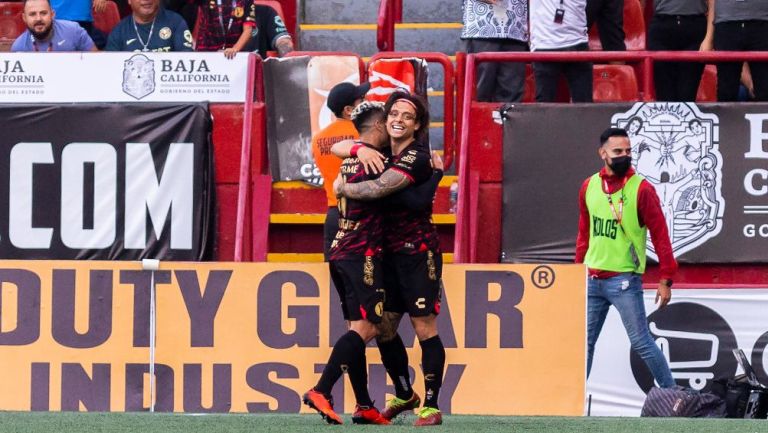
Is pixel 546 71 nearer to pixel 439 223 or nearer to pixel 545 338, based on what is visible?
pixel 439 223

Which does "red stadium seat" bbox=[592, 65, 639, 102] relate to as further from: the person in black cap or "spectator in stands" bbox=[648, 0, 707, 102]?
the person in black cap

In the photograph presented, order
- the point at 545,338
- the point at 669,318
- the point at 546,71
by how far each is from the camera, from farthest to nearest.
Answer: the point at 546,71 < the point at 669,318 < the point at 545,338

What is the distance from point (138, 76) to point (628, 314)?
166 inches

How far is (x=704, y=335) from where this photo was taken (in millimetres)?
11625

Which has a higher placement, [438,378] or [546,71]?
[546,71]

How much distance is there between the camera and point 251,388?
35.5 ft

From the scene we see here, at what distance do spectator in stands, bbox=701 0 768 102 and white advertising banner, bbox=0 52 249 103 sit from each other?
3638 millimetres

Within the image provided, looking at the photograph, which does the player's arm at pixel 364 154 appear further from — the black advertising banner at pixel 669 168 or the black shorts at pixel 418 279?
the black advertising banner at pixel 669 168

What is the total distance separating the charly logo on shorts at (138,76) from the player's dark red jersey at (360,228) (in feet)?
14.4

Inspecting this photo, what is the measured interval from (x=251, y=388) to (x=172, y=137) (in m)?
2.40

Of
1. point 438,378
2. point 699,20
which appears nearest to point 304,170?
point 699,20

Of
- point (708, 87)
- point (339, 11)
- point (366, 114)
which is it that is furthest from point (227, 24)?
point (366, 114)

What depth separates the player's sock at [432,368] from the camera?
8.33 m

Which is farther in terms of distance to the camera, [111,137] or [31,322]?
[111,137]
